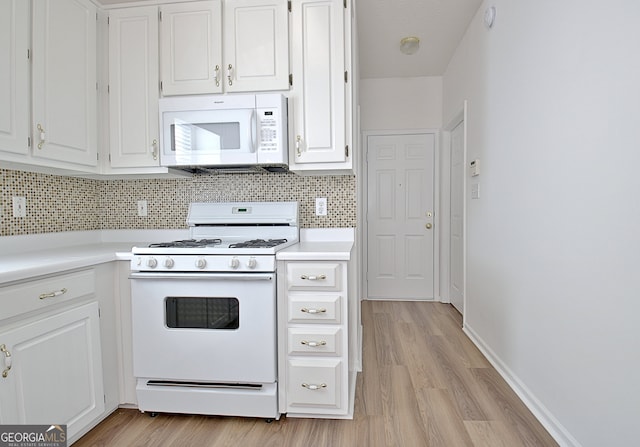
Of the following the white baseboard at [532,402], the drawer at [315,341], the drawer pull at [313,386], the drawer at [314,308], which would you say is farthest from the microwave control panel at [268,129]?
the white baseboard at [532,402]

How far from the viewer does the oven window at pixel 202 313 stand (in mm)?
1795

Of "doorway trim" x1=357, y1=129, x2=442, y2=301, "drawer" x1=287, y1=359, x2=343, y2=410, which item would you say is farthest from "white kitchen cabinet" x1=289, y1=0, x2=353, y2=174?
"doorway trim" x1=357, y1=129, x2=442, y2=301

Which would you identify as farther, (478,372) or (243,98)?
(478,372)

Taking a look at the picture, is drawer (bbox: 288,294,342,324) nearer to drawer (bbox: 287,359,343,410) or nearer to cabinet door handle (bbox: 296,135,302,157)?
drawer (bbox: 287,359,343,410)

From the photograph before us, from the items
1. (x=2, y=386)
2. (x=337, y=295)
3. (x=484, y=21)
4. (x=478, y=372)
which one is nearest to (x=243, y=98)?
(x=337, y=295)

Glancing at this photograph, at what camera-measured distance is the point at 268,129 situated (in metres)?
2.01

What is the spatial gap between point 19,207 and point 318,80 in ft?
5.99

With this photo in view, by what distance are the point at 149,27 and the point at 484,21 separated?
233 cm

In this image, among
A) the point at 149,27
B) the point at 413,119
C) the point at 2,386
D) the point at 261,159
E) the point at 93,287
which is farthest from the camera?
the point at 413,119

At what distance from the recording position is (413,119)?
13.5ft

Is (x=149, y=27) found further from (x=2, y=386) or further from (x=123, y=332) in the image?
(x=2, y=386)

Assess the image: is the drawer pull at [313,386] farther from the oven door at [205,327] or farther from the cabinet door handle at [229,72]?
the cabinet door handle at [229,72]

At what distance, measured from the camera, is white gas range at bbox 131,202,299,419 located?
1.75 meters

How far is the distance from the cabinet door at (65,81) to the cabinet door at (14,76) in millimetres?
47
